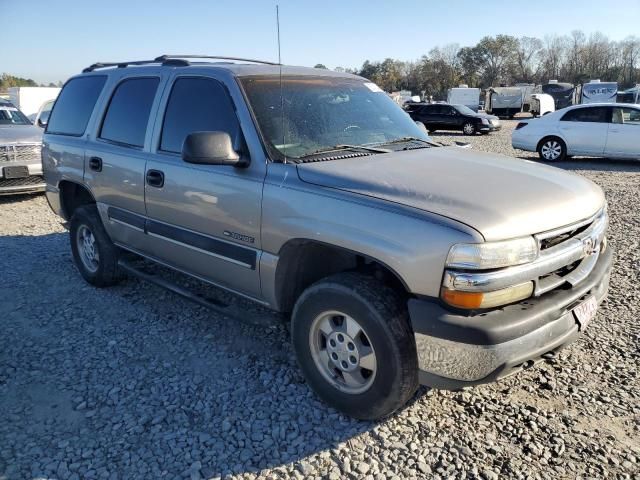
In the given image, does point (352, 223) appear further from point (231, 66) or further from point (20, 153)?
point (20, 153)

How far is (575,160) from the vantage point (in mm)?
14609

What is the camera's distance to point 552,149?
14.0 metres

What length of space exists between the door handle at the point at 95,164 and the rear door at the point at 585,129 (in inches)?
502

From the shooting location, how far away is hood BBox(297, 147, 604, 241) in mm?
2449

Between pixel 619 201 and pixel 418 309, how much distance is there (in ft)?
26.2

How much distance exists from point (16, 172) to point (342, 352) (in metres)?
8.05

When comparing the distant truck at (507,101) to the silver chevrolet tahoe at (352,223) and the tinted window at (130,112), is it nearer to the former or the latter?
the silver chevrolet tahoe at (352,223)

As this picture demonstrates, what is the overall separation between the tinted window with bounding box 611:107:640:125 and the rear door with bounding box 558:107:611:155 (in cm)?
18

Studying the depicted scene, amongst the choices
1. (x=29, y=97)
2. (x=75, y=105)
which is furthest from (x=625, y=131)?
(x=29, y=97)

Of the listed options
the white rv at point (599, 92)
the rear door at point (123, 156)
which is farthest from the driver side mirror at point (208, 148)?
the white rv at point (599, 92)

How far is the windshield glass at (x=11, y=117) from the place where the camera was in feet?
33.0

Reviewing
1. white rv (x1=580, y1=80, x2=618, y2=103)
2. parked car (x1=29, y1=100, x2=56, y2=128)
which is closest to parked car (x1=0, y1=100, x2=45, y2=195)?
parked car (x1=29, y1=100, x2=56, y2=128)

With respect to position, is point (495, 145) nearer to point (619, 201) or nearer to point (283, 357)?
point (619, 201)

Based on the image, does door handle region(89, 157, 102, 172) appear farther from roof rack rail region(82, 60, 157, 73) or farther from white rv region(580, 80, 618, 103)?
white rv region(580, 80, 618, 103)
